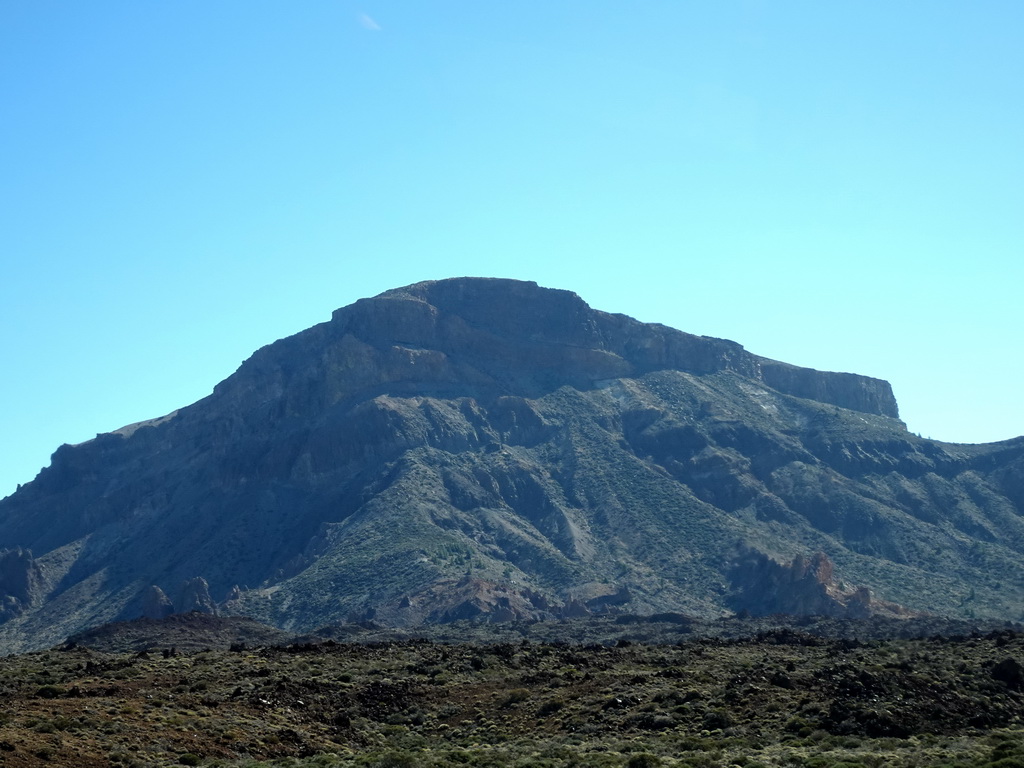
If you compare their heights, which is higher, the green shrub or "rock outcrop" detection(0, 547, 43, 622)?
"rock outcrop" detection(0, 547, 43, 622)

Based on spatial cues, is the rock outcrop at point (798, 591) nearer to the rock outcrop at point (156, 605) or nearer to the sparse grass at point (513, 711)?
the rock outcrop at point (156, 605)

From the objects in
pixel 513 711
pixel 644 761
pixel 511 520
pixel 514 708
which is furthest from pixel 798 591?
pixel 644 761

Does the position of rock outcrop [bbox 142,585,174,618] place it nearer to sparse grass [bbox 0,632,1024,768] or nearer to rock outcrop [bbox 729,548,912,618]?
rock outcrop [bbox 729,548,912,618]

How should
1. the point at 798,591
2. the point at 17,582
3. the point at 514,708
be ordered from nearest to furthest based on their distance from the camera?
the point at 514,708
the point at 798,591
the point at 17,582

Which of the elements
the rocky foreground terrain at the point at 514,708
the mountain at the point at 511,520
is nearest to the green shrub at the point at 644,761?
the rocky foreground terrain at the point at 514,708

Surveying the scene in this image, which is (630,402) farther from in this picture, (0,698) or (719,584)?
(0,698)

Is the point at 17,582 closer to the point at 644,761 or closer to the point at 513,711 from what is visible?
the point at 513,711

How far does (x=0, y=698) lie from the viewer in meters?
43.7

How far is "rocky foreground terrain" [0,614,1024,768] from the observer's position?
1503 inches

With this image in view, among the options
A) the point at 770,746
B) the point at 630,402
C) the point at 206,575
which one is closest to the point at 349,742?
the point at 770,746

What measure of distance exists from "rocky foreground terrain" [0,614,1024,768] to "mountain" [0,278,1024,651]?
7701 centimetres

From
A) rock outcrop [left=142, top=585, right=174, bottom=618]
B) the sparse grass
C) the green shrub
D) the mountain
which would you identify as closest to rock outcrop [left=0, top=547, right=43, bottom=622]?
the mountain

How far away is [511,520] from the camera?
171500 millimetres

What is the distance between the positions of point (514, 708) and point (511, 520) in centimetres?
12348
